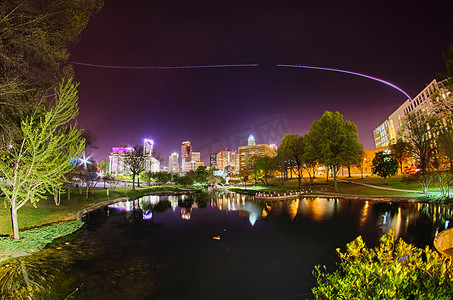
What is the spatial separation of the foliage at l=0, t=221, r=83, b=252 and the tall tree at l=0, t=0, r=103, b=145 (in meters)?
6.44

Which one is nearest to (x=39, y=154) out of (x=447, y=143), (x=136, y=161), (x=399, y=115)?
(x=136, y=161)

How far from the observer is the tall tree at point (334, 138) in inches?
1747

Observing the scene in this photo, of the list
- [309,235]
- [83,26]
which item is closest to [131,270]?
[309,235]

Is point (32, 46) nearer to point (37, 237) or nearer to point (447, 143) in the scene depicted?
point (37, 237)

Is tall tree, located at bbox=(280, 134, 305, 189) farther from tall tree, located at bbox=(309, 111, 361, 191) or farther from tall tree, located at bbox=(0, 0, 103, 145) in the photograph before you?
tall tree, located at bbox=(0, 0, 103, 145)

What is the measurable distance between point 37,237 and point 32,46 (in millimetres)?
12794

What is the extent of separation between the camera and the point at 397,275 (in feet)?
11.7

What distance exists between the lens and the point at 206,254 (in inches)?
523

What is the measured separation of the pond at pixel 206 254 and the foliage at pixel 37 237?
0.79m

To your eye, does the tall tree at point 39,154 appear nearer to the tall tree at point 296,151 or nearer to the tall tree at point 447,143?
the tall tree at point 447,143

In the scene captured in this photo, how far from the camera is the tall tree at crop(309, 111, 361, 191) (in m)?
44.4

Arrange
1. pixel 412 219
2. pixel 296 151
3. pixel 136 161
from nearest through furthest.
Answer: pixel 412 219 < pixel 296 151 < pixel 136 161

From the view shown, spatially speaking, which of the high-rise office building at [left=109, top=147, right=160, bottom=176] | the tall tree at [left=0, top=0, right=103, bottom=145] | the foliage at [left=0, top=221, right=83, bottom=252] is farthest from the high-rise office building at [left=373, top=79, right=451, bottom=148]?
the high-rise office building at [left=109, top=147, right=160, bottom=176]

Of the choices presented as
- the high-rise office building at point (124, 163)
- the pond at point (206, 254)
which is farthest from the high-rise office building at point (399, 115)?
the high-rise office building at point (124, 163)
